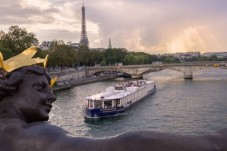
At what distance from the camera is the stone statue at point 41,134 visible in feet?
2.92

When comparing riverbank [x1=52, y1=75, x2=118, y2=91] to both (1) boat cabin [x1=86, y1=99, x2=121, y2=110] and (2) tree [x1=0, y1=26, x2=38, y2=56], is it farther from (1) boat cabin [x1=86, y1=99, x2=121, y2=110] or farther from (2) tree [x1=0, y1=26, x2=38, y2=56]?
(1) boat cabin [x1=86, y1=99, x2=121, y2=110]

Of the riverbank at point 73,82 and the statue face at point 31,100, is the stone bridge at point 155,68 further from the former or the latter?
the statue face at point 31,100

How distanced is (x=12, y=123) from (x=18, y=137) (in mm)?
75

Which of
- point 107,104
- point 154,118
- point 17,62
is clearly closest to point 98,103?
point 107,104

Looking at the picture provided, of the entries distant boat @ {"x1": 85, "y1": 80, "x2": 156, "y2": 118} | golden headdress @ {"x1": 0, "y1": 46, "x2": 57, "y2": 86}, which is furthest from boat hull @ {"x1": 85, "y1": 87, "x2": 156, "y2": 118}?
golden headdress @ {"x1": 0, "y1": 46, "x2": 57, "y2": 86}

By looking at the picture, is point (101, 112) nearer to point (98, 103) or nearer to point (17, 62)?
point (98, 103)

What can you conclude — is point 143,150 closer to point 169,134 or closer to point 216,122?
point 169,134

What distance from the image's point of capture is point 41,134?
1042 millimetres

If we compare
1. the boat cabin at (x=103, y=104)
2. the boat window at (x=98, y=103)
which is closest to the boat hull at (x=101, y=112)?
the boat cabin at (x=103, y=104)

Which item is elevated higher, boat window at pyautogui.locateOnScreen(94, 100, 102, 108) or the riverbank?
boat window at pyautogui.locateOnScreen(94, 100, 102, 108)

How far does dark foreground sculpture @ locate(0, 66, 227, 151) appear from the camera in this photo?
889mm

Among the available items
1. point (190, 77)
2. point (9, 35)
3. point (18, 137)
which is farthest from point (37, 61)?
point (190, 77)

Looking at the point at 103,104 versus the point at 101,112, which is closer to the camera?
the point at 101,112

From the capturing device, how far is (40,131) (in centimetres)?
105
